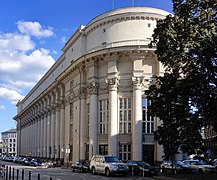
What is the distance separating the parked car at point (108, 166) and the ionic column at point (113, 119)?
13733mm

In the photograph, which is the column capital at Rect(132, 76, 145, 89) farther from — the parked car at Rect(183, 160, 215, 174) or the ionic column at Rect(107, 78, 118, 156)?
the parked car at Rect(183, 160, 215, 174)

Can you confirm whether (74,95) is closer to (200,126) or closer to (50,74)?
(50,74)

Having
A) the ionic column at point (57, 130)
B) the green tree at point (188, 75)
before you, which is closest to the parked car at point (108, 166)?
the green tree at point (188, 75)

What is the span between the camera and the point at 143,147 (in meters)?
52.9

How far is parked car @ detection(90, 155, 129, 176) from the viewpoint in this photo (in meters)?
35.3

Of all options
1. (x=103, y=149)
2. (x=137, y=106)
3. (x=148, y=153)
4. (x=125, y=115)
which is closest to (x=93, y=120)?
(x=103, y=149)

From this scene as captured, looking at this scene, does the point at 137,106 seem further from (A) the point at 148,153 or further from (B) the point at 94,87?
(B) the point at 94,87

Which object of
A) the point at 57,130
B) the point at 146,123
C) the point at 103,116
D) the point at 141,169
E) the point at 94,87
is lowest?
the point at 141,169

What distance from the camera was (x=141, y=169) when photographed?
37.8 meters

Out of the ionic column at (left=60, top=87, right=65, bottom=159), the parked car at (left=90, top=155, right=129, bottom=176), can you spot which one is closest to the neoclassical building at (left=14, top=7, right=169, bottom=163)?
the ionic column at (left=60, top=87, right=65, bottom=159)

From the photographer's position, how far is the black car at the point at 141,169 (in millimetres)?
37406

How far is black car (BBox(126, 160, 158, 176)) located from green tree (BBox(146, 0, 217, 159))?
5727 millimetres

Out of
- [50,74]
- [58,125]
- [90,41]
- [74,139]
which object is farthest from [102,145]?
[50,74]

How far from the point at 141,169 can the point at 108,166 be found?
3890 millimetres
